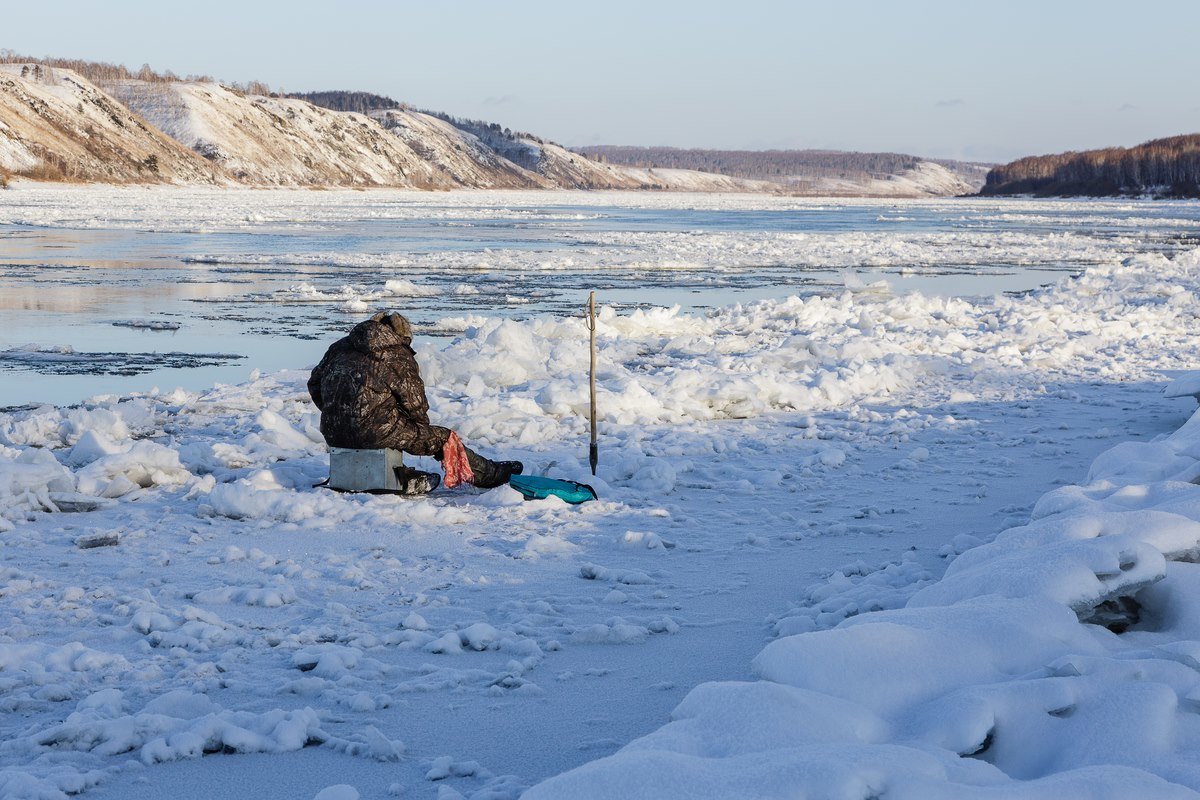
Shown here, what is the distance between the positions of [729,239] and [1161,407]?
90.8 ft

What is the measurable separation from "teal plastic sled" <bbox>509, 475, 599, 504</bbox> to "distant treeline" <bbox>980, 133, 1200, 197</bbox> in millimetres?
126119

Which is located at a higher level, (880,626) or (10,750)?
(880,626)

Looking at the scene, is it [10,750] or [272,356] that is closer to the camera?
[10,750]

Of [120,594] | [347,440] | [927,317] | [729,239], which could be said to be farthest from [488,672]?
[729,239]

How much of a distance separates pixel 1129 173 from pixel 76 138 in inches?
4327

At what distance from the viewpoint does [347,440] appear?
7012mm

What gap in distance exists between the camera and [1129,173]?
139 meters

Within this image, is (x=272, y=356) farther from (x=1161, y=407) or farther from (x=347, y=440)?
(x=1161, y=407)

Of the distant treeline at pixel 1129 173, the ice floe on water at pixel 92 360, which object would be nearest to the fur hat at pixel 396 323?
the ice floe on water at pixel 92 360

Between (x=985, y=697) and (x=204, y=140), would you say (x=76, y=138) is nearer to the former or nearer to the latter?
(x=204, y=140)

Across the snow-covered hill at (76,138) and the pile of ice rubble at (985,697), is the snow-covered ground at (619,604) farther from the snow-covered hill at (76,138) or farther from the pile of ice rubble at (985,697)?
the snow-covered hill at (76,138)

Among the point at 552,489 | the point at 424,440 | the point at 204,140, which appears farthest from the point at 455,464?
the point at 204,140

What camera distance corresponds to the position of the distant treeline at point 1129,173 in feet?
438

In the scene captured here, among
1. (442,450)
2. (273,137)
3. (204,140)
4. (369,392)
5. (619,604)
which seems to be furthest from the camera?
(273,137)
